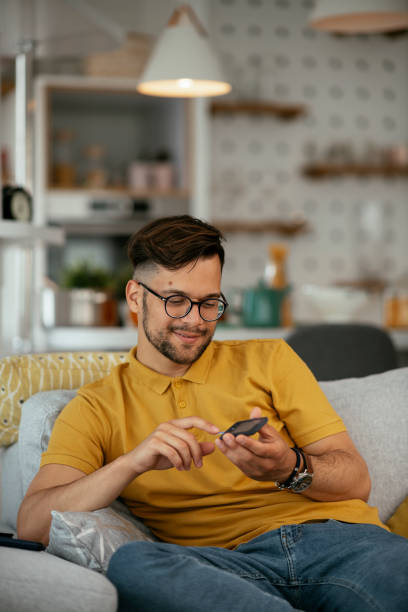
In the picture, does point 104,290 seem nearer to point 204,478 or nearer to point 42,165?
point 42,165

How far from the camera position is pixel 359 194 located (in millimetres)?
6277

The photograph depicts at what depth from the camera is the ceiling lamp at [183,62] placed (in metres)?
3.07

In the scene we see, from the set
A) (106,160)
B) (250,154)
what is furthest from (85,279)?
(250,154)

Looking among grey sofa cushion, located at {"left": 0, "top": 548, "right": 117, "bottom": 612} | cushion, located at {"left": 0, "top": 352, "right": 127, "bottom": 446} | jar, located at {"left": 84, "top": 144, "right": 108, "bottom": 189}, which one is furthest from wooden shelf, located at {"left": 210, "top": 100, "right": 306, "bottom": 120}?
grey sofa cushion, located at {"left": 0, "top": 548, "right": 117, "bottom": 612}

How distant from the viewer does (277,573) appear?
1521 mm

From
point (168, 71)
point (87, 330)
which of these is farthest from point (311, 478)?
point (87, 330)

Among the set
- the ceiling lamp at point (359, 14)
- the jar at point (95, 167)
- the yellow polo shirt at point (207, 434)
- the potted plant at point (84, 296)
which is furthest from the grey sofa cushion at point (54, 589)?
the jar at point (95, 167)

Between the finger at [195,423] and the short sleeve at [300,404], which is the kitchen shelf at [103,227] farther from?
the finger at [195,423]

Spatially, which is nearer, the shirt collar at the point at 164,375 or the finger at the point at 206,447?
the finger at the point at 206,447

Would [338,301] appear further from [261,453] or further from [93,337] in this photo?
→ [261,453]

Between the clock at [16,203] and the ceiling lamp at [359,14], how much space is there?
1.47 meters

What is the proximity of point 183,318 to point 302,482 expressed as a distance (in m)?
0.40

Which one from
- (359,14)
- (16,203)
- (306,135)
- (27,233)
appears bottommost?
(27,233)

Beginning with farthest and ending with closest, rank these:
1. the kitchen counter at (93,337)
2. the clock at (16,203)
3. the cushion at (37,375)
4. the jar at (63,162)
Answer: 1. the jar at (63,162)
2. the kitchen counter at (93,337)
3. the clock at (16,203)
4. the cushion at (37,375)
